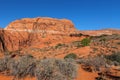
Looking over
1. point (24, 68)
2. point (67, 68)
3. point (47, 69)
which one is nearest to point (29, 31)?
point (24, 68)

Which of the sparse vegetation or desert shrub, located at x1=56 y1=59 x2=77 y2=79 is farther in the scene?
desert shrub, located at x1=56 y1=59 x2=77 y2=79

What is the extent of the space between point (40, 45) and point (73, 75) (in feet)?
137

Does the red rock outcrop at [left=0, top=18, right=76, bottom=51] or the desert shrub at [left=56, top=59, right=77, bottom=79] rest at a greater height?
the red rock outcrop at [left=0, top=18, right=76, bottom=51]

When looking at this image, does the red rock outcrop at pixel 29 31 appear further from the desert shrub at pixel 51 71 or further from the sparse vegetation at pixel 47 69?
the desert shrub at pixel 51 71

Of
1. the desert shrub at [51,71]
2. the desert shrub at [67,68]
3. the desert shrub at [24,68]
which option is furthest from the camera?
the desert shrub at [24,68]

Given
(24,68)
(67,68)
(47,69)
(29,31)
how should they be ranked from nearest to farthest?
(47,69), (67,68), (24,68), (29,31)

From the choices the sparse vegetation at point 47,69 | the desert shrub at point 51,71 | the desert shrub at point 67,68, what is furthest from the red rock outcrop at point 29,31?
the desert shrub at point 51,71

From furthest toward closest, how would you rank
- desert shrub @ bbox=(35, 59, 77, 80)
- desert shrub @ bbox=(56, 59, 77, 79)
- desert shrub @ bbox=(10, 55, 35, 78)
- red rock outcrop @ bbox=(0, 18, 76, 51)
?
red rock outcrop @ bbox=(0, 18, 76, 51), desert shrub @ bbox=(10, 55, 35, 78), desert shrub @ bbox=(56, 59, 77, 79), desert shrub @ bbox=(35, 59, 77, 80)

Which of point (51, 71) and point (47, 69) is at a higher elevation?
point (47, 69)

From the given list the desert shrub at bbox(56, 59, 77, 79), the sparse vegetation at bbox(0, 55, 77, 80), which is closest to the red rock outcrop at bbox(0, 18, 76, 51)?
the sparse vegetation at bbox(0, 55, 77, 80)

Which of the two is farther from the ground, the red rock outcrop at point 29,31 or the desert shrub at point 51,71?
the red rock outcrop at point 29,31

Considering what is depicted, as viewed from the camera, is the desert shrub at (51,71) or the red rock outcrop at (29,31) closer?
the desert shrub at (51,71)

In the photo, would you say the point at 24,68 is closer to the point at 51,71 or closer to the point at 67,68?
the point at 67,68

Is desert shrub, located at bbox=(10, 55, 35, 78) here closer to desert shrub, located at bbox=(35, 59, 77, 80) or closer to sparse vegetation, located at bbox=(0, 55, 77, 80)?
sparse vegetation, located at bbox=(0, 55, 77, 80)
